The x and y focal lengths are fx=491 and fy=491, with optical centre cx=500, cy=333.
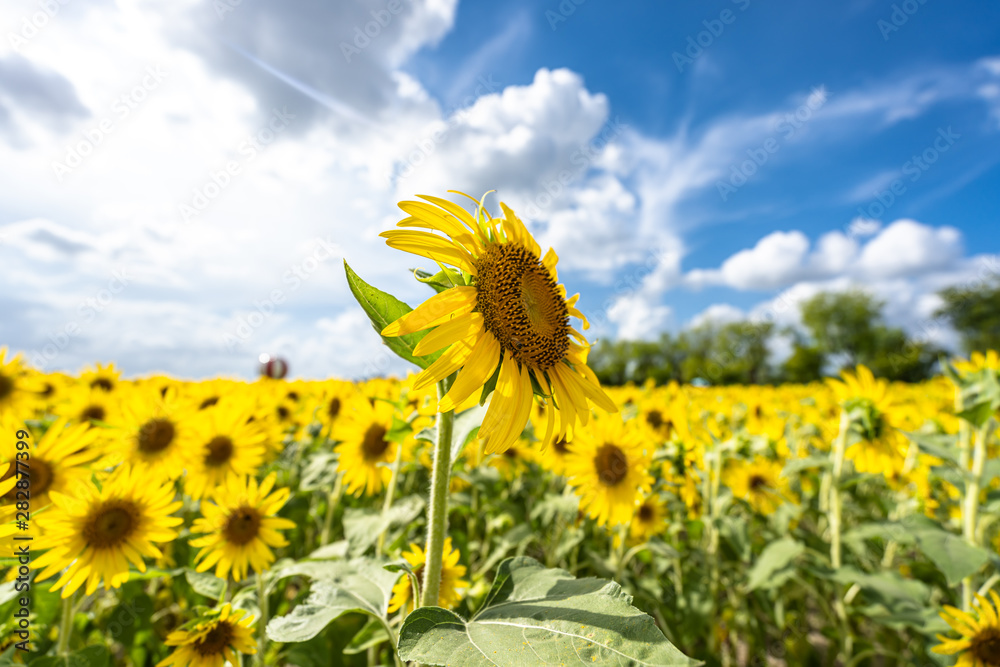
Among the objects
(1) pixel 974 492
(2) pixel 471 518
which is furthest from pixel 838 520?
(2) pixel 471 518

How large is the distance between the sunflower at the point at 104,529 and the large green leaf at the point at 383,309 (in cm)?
121

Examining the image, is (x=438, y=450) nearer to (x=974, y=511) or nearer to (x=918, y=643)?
(x=974, y=511)

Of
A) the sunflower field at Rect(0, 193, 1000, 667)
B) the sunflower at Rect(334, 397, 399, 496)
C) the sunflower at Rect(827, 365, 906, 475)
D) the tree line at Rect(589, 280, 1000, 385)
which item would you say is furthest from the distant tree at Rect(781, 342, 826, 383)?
the sunflower at Rect(334, 397, 399, 496)

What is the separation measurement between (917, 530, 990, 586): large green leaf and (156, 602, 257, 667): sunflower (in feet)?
9.34

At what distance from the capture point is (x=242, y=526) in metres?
2.09

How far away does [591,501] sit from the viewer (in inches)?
111

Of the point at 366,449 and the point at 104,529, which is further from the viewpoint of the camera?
the point at 366,449

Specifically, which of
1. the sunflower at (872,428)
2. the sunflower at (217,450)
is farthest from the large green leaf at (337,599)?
the sunflower at (872,428)

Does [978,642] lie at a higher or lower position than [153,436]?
lower

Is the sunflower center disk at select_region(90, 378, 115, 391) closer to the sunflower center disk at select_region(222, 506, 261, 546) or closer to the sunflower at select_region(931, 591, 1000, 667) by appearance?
the sunflower center disk at select_region(222, 506, 261, 546)

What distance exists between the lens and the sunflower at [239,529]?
6.74 feet

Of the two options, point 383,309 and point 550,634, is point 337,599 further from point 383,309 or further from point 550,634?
point 383,309

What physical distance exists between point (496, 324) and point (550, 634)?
0.68 meters

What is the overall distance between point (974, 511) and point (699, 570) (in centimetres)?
160
